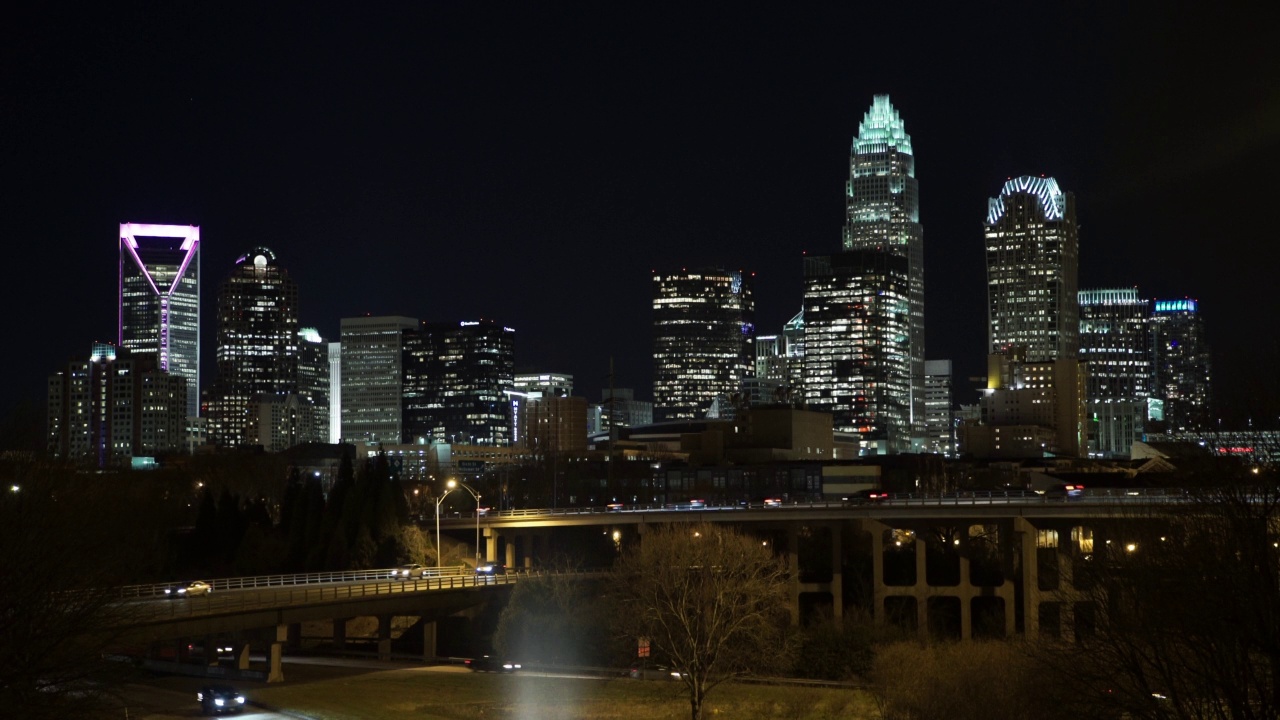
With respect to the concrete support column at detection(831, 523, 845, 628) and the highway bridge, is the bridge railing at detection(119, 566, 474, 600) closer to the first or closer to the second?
the highway bridge

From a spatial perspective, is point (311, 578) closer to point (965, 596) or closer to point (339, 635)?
point (339, 635)

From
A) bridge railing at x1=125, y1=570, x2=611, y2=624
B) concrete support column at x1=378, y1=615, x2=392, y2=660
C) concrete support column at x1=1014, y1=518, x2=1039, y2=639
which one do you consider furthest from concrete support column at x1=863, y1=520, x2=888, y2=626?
concrete support column at x1=378, y1=615, x2=392, y2=660

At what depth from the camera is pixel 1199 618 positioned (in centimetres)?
4100

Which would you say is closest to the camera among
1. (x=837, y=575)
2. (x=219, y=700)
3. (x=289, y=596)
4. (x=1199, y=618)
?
(x=1199, y=618)

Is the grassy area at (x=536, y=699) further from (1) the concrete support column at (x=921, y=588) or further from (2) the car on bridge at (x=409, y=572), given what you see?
(1) the concrete support column at (x=921, y=588)

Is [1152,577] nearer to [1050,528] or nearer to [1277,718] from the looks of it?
[1277,718]

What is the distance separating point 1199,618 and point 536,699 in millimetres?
47343

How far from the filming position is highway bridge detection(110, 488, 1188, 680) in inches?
3627

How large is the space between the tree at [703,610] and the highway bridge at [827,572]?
14.5 m

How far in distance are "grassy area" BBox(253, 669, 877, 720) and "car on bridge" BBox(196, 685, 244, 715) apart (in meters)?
2.96

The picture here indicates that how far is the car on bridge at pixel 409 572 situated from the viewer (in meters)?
115

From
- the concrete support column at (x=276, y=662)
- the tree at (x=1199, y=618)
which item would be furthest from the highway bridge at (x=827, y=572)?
the tree at (x=1199, y=618)

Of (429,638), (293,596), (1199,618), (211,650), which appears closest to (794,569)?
(429,638)

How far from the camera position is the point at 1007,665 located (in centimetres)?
7162
